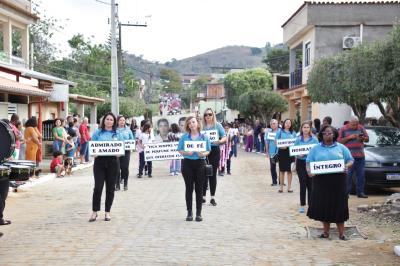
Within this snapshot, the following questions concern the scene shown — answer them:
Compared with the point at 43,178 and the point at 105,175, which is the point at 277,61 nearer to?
the point at 43,178

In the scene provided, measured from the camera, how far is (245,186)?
50.4 feet

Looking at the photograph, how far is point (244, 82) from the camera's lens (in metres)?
69.0

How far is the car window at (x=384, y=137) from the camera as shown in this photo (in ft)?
47.2

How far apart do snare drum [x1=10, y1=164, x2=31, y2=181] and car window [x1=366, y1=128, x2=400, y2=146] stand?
872 centimetres

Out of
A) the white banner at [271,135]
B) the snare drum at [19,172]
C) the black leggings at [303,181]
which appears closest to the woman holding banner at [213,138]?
the black leggings at [303,181]

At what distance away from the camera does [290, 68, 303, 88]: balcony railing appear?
35469mm

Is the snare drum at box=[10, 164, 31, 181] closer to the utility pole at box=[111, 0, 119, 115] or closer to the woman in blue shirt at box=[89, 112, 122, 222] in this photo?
the woman in blue shirt at box=[89, 112, 122, 222]

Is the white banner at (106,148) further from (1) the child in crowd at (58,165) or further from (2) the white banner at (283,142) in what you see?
(1) the child in crowd at (58,165)

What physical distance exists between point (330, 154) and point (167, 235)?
8.67ft

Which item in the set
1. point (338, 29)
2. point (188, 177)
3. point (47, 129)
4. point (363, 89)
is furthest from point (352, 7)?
point (188, 177)

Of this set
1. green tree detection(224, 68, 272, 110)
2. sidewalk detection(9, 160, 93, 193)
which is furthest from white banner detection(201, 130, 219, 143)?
green tree detection(224, 68, 272, 110)

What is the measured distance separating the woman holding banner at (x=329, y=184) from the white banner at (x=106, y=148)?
3.28 metres

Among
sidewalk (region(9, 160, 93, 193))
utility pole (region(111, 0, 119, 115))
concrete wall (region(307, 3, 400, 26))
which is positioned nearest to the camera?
sidewalk (region(9, 160, 93, 193))

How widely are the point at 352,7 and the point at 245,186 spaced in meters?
19.0
